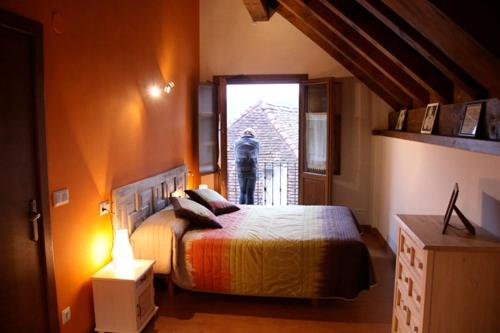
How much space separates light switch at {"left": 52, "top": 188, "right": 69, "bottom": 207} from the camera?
94.0 inches

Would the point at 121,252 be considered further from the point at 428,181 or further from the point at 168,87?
the point at 428,181

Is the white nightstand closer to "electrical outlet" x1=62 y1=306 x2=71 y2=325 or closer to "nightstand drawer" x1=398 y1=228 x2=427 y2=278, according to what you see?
"electrical outlet" x1=62 y1=306 x2=71 y2=325

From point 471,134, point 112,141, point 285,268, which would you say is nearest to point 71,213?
point 112,141

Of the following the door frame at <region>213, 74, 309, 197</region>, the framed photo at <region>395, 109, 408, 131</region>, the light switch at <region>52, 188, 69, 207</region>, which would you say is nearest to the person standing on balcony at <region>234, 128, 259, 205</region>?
the door frame at <region>213, 74, 309, 197</region>

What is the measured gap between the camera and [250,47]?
222 inches

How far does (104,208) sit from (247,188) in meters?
3.43

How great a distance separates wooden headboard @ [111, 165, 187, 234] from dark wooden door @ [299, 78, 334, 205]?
2.02 metres

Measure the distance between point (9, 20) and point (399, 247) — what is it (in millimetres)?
2609

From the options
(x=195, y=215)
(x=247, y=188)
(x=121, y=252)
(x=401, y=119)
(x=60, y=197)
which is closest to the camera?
(x=60, y=197)

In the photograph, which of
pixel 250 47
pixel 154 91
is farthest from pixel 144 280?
pixel 250 47

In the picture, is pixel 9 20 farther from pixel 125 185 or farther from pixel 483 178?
pixel 483 178

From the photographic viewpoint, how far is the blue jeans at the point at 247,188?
6160 millimetres

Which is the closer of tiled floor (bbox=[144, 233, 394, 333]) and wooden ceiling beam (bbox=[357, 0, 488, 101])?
wooden ceiling beam (bbox=[357, 0, 488, 101])

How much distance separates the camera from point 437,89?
2.94 metres
